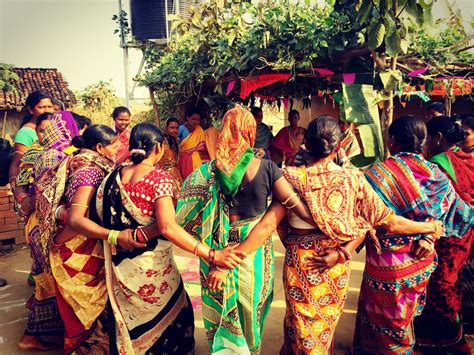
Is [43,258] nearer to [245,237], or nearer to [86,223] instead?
[86,223]

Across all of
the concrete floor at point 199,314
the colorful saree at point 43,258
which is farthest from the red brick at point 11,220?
the colorful saree at point 43,258

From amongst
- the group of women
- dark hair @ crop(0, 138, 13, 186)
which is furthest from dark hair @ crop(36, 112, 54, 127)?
the group of women

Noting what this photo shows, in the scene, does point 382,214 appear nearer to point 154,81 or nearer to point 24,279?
point 24,279

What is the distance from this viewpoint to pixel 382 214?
2.38 meters

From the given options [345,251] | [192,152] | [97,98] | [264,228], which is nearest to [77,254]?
[264,228]

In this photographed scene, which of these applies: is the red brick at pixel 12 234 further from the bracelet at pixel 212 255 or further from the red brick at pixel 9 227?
the bracelet at pixel 212 255

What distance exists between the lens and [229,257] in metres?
2.33

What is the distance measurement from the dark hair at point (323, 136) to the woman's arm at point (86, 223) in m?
1.17

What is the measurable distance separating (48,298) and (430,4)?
3728mm

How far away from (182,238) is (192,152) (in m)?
4.17

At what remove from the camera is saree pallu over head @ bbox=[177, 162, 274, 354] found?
7.81ft

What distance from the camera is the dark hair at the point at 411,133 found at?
102 inches

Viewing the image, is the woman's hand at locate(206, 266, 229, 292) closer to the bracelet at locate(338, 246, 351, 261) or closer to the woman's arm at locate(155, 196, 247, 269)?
the woman's arm at locate(155, 196, 247, 269)

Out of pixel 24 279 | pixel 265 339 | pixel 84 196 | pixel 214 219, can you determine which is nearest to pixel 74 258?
pixel 84 196
